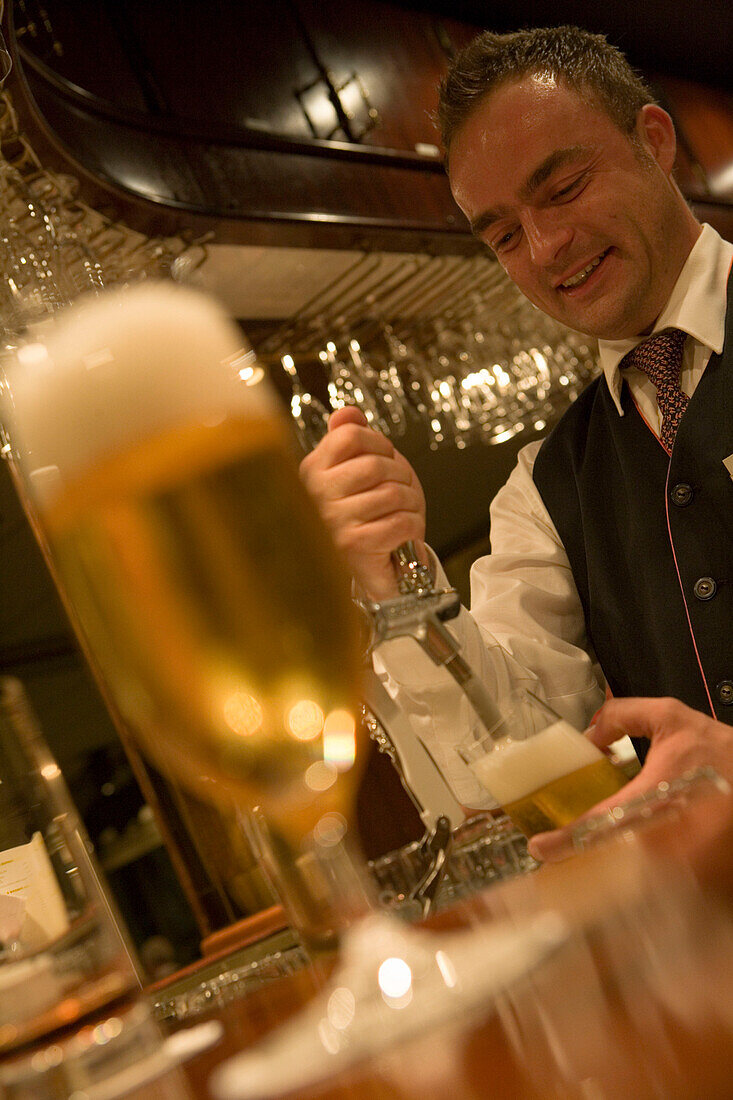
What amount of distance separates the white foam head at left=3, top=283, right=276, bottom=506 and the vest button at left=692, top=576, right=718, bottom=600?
131 centimetres

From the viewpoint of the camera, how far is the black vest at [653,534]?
5.28ft

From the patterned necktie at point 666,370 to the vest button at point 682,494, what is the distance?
12cm

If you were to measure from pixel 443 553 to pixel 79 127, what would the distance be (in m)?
3.39

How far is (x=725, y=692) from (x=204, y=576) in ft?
4.53

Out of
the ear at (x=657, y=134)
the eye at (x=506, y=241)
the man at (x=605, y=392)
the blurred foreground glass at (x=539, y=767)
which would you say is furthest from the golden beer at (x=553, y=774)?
the ear at (x=657, y=134)

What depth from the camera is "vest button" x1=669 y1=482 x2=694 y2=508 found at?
5.35 ft

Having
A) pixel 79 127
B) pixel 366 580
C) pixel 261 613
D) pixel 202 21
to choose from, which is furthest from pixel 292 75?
pixel 261 613

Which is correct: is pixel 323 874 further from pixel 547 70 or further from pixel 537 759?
pixel 547 70

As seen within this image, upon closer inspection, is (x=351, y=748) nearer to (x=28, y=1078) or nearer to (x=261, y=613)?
(x=261, y=613)

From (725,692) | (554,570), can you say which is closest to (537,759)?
(725,692)

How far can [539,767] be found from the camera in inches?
25.6

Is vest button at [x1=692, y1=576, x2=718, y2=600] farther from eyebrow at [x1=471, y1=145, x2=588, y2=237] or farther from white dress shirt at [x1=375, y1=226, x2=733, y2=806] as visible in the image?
eyebrow at [x1=471, y1=145, x2=588, y2=237]

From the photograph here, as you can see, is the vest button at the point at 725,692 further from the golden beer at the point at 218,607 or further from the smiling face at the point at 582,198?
the golden beer at the point at 218,607

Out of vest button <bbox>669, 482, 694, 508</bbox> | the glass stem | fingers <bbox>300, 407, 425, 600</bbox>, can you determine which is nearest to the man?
vest button <bbox>669, 482, 694, 508</bbox>
